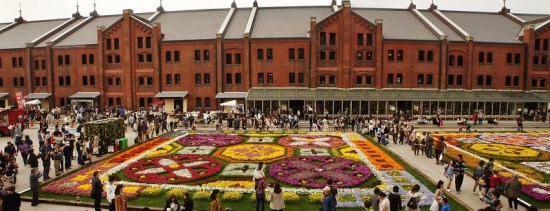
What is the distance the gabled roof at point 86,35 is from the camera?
58.8 meters

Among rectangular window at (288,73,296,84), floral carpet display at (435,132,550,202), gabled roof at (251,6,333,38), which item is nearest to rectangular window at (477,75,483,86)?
floral carpet display at (435,132,550,202)

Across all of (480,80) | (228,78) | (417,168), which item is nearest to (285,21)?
(228,78)

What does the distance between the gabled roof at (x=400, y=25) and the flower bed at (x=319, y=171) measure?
34094mm

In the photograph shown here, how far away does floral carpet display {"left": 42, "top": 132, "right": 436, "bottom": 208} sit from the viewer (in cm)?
→ 1855

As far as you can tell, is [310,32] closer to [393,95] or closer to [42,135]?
[393,95]

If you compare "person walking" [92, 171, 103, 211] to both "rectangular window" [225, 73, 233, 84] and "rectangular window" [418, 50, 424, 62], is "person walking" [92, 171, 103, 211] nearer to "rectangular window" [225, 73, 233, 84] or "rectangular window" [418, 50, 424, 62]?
"rectangular window" [225, 73, 233, 84]

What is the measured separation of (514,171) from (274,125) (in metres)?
23.6

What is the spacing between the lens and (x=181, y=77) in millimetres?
55062

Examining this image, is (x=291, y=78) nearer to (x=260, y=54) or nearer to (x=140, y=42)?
(x=260, y=54)

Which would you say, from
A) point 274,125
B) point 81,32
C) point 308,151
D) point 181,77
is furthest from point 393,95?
point 81,32

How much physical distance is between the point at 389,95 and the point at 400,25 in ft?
43.8

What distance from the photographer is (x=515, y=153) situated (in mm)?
27703

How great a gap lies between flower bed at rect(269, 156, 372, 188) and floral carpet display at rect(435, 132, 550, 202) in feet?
25.5

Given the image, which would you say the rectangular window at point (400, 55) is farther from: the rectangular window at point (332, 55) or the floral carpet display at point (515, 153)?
the floral carpet display at point (515, 153)
